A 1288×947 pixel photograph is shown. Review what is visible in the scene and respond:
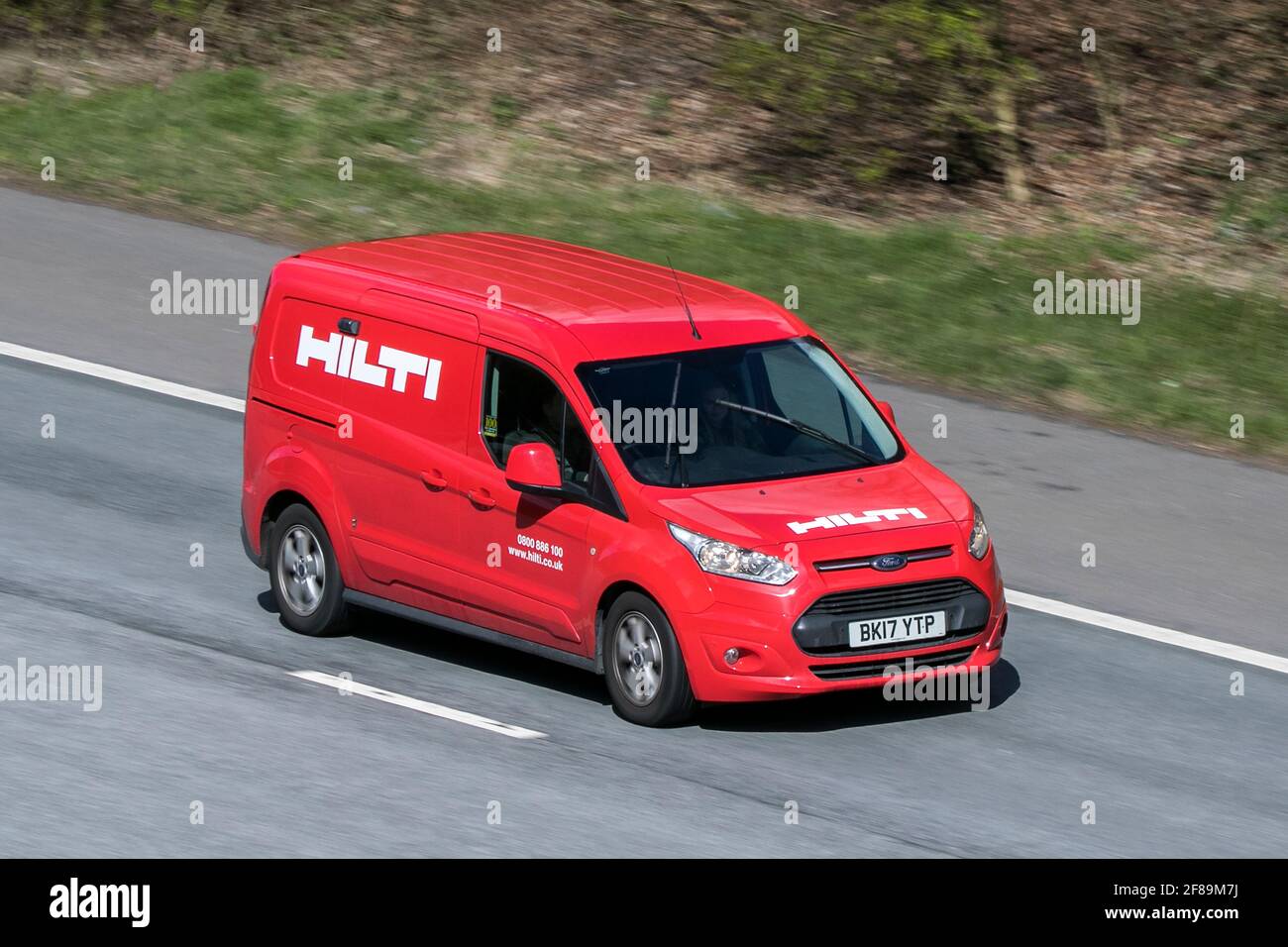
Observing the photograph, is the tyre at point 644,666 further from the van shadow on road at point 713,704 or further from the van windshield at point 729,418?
the van windshield at point 729,418

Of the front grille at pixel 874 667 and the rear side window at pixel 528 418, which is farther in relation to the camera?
the rear side window at pixel 528 418

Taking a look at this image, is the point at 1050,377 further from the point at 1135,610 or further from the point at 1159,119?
the point at 1159,119

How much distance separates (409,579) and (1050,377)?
6.88 m

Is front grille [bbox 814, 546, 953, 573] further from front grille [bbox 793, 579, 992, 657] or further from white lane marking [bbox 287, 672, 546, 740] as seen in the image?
white lane marking [bbox 287, 672, 546, 740]

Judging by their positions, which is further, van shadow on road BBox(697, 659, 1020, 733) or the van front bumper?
van shadow on road BBox(697, 659, 1020, 733)

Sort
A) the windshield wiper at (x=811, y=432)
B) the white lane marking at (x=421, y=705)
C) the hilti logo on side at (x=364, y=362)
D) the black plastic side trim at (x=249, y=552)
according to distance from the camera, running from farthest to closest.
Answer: the black plastic side trim at (x=249, y=552) < the hilti logo on side at (x=364, y=362) < the windshield wiper at (x=811, y=432) < the white lane marking at (x=421, y=705)

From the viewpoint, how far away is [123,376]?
15297 millimetres

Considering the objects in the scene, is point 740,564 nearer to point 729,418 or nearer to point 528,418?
point 729,418

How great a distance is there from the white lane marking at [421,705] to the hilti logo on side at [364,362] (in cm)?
147

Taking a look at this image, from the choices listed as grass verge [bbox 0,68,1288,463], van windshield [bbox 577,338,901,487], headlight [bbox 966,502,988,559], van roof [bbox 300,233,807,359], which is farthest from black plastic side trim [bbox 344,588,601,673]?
grass verge [bbox 0,68,1288,463]

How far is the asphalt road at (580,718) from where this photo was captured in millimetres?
8406

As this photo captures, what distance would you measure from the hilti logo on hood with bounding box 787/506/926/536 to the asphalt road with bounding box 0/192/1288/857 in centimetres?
99

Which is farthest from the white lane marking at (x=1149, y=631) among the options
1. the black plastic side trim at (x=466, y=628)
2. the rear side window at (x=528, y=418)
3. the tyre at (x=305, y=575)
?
the tyre at (x=305, y=575)

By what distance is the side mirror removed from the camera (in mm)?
9664
